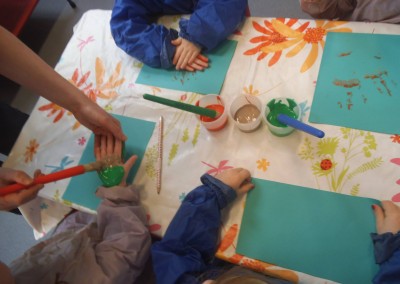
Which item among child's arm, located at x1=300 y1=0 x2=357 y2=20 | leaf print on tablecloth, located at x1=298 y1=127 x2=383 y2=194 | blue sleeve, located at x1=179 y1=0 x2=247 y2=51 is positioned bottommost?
leaf print on tablecloth, located at x1=298 y1=127 x2=383 y2=194

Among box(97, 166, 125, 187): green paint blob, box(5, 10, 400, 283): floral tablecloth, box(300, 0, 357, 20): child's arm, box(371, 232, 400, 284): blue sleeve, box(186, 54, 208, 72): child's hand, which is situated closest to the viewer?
box(371, 232, 400, 284): blue sleeve

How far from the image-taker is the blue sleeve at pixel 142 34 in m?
0.83

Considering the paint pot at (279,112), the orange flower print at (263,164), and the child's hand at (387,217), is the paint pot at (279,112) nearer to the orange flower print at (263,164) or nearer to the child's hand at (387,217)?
the orange flower print at (263,164)

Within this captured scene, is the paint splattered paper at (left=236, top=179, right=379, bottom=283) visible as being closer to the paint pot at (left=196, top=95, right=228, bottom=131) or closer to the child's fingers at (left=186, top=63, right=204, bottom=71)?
the paint pot at (left=196, top=95, right=228, bottom=131)

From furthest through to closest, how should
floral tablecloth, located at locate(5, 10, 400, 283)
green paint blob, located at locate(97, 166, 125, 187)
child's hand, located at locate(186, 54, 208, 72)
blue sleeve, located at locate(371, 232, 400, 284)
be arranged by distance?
1. child's hand, located at locate(186, 54, 208, 72)
2. green paint blob, located at locate(97, 166, 125, 187)
3. floral tablecloth, located at locate(5, 10, 400, 283)
4. blue sleeve, located at locate(371, 232, 400, 284)

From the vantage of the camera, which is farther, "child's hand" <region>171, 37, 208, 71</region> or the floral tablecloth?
"child's hand" <region>171, 37, 208, 71</region>

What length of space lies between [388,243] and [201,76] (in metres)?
0.55

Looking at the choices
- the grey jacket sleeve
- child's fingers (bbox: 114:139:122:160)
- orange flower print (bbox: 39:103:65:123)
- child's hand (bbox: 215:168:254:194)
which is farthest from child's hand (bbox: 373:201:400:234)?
orange flower print (bbox: 39:103:65:123)

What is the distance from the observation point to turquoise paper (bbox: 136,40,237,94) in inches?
31.2

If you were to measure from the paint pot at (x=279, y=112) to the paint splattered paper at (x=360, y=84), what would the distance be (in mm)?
42

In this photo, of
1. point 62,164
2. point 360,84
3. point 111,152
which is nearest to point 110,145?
point 111,152

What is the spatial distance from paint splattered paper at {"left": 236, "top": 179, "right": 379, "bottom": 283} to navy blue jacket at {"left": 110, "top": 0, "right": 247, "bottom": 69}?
42 cm

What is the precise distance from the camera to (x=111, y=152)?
2.54 ft

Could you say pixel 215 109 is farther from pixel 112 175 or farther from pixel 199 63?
pixel 112 175
